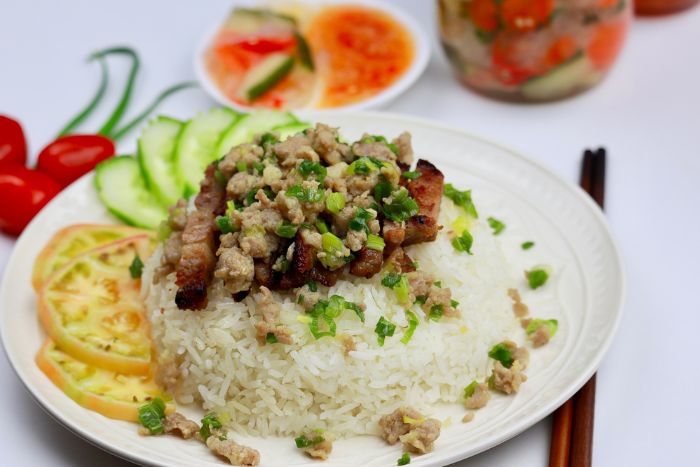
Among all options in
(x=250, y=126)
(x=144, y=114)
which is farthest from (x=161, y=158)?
(x=144, y=114)

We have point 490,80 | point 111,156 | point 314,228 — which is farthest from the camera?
point 490,80

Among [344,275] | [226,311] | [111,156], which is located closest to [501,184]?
[344,275]

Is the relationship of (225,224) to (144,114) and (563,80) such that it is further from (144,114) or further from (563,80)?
(563,80)

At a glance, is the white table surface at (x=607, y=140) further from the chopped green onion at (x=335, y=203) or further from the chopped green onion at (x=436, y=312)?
the chopped green onion at (x=335, y=203)

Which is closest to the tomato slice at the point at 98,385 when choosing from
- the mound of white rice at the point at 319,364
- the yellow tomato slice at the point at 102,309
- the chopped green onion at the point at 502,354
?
the yellow tomato slice at the point at 102,309

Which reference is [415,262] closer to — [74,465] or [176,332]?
[176,332]

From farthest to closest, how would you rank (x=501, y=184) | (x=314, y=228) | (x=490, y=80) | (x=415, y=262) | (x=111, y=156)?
1. (x=490, y=80)
2. (x=111, y=156)
3. (x=501, y=184)
4. (x=415, y=262)
5. (x=314, y=228)
